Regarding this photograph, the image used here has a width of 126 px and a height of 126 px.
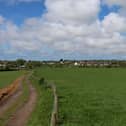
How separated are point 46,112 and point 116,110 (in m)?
4.18

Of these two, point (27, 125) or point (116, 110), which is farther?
point (116, 110)

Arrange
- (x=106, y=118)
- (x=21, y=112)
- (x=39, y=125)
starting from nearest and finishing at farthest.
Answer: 1. (x=39, y=125)
2. (x=106, y=118)
3. (x=21, y=112)

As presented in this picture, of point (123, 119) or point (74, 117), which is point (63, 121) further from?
point (123, 119)

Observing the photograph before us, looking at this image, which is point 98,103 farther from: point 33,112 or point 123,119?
point 123,119

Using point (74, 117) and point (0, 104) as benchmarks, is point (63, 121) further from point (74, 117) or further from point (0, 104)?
point (0, 104)

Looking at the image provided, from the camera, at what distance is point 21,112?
26047 millimetres

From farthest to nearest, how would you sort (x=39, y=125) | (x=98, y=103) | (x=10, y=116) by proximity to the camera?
(x=98, y=103) < (x=10, y=116) < (x=39, y=125)

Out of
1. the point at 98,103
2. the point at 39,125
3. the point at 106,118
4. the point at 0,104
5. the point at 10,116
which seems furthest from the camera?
the point at 0,104

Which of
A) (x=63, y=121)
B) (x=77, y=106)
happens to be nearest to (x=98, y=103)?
(x=77, y=106)

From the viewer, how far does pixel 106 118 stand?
21.2 meters

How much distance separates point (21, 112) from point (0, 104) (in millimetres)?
7261

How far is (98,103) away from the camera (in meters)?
28.6

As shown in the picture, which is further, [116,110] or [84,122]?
[116,110]

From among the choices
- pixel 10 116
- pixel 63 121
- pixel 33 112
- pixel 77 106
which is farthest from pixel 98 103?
pixel 63 121
